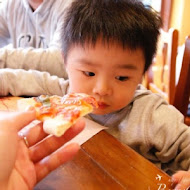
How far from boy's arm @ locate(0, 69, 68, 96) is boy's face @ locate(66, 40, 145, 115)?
0.76 ft

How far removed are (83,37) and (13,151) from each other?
46cm

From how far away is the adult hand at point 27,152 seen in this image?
47 cm

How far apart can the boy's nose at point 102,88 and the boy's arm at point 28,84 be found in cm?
32

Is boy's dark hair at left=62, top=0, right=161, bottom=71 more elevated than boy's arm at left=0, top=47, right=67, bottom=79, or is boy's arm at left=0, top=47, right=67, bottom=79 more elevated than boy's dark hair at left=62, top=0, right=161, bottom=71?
boy's dark hair at left=62, top=0, right=161, bottom=71

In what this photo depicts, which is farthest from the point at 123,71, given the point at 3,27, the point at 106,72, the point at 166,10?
the point at 166,10

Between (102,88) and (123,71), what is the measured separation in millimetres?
93

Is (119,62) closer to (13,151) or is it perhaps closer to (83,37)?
(83,37)

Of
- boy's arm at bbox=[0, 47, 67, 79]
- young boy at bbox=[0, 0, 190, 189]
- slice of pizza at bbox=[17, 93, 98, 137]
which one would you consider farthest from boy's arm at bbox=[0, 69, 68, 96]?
slice of pizza at bbox=[17, 93, 98, 137]

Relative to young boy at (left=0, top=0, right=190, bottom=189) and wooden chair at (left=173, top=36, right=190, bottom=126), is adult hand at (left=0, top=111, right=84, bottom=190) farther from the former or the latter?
wooden chair at (left=173, top=36, right=190, bottom=126)

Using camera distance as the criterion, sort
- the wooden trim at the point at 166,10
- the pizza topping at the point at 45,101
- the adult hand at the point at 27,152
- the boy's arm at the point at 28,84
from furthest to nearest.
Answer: the wooden trim at the point at 166,10, the boy's arm at the point at 28,84, the pizza topping at the point at 45,101, the adult hand at the point at 27,152

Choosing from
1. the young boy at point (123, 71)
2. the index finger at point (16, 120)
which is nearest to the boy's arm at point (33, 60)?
the young boy at point (123, 71)

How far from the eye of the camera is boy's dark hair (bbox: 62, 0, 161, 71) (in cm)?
79

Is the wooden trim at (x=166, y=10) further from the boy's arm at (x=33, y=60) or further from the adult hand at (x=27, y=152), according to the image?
the adult hand at (x=27, y=152)

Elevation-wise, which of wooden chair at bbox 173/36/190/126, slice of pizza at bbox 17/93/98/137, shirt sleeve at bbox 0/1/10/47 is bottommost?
wooden chair at bbox 173/36/190/126
